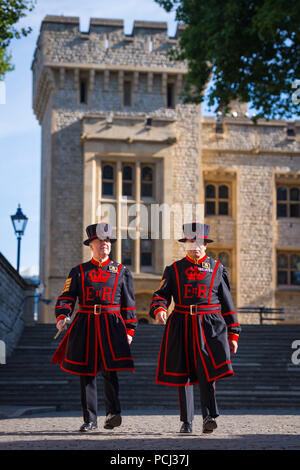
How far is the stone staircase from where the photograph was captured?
15.4 meters

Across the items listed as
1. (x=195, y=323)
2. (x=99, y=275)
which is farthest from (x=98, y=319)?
(x=195, y=323)

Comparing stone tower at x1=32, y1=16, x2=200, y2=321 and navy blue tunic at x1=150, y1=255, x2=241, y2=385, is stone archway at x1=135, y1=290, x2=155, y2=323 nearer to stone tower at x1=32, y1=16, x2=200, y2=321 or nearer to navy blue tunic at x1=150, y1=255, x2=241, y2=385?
stone tower at x1=32, y1=16, x2=200, y2=321

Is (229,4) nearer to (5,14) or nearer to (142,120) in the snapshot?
(5,14)

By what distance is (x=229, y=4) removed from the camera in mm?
20141

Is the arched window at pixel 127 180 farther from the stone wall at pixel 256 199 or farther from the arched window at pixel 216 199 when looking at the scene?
the arched window at pixel 216 199

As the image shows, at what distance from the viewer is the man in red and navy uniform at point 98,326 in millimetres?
8742

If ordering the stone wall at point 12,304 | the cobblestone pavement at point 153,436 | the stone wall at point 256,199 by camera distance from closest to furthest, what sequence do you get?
the cobblestone pavement at point 153,436 < the stone wall at point 12,304 < the stone wall at point 256,199

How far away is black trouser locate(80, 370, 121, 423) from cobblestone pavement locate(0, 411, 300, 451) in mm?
209

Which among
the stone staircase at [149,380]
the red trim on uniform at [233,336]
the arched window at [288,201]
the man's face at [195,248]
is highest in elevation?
the arched window at [288,201]

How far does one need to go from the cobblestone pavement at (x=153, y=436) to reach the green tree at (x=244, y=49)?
36.8ft

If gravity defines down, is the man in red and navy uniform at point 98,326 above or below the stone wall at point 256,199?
below

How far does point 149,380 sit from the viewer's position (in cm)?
1647

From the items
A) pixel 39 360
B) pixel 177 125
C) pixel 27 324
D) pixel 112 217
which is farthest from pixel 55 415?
pixel 177 125

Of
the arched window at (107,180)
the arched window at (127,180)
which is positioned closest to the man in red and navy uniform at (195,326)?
the arched window at (107,180)
